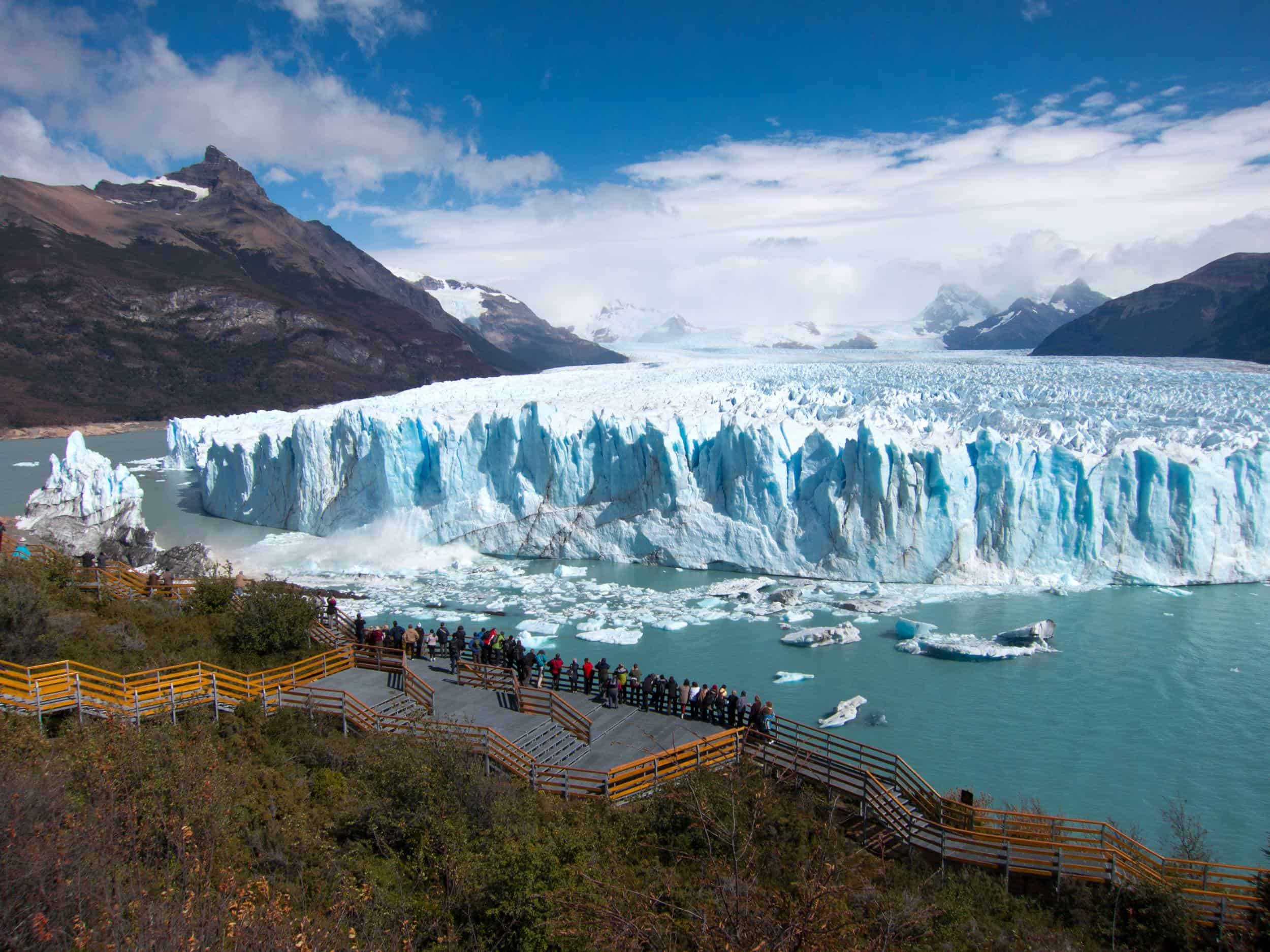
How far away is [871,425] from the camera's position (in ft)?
56.4

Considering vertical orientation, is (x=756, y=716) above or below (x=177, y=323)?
below

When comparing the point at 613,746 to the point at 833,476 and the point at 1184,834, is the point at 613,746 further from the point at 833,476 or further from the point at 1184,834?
the point at 833,476

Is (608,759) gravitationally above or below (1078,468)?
below

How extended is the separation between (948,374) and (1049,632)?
1276 cm

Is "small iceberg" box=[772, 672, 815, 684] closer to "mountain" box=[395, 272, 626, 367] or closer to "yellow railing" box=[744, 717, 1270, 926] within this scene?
"yellow railing" box=[744, 717, 1270, 926]

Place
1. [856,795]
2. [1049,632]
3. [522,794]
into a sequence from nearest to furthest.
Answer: [522,794]
[856,795]
[1049,632]

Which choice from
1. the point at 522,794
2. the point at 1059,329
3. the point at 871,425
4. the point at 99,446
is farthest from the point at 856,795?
the point at 99,446

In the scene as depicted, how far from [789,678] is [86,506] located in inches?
688

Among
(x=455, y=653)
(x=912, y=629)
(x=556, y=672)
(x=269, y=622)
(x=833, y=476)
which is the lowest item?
(x=912, y=629)

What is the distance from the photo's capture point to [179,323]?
226ft

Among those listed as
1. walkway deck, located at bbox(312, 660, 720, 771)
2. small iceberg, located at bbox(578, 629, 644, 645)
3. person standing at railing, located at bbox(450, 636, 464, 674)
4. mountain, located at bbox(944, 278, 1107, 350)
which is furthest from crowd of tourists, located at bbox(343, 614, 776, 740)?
mountain, located at bbox(944, 278, 1107, 350)

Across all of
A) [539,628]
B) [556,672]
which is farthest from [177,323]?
[556,672]

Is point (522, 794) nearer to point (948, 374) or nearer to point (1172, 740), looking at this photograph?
point (1172, 740)

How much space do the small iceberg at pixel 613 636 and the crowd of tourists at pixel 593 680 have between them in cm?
193
